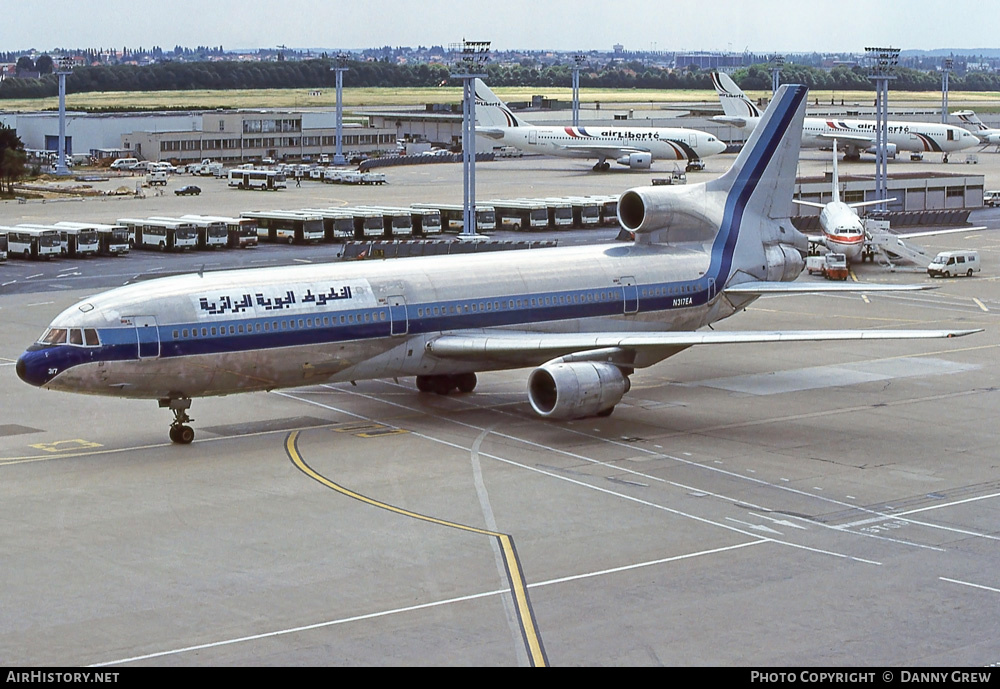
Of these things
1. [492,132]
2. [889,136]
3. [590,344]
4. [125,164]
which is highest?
[492,132]

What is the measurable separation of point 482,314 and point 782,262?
42.1 feet

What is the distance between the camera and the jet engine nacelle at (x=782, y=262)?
4881cm

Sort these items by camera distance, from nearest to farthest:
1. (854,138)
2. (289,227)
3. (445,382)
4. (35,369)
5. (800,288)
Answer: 1. (35,369)
2. (800,288)
3. (445,382)
4. (289,227)
5. (854,138)

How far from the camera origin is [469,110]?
81.2m

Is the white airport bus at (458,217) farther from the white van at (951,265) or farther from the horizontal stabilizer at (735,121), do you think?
the horizontal stabilizer at (735,121)

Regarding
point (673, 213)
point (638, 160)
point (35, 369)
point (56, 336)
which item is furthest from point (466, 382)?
point (638, 160)

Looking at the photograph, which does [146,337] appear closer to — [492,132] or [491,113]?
[492,132]

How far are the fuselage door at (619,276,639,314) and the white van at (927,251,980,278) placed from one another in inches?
1397

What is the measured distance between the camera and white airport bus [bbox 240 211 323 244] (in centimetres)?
9000

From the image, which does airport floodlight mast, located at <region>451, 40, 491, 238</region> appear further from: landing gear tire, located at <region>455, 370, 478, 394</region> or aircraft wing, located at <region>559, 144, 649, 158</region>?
aircraft wing, located at <region>559, 144, 649, 158</region>

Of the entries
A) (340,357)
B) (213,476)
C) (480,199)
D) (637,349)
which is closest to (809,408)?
(637,349)

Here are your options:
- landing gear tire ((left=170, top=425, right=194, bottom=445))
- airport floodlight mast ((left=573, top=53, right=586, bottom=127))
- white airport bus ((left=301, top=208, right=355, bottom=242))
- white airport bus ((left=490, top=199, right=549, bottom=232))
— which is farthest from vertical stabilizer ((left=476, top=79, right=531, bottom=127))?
landing gear tire ((left=170, top=425, right=194, bottom=445))

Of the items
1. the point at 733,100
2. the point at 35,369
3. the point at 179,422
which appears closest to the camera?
the point at 35,369

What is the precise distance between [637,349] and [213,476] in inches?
524
